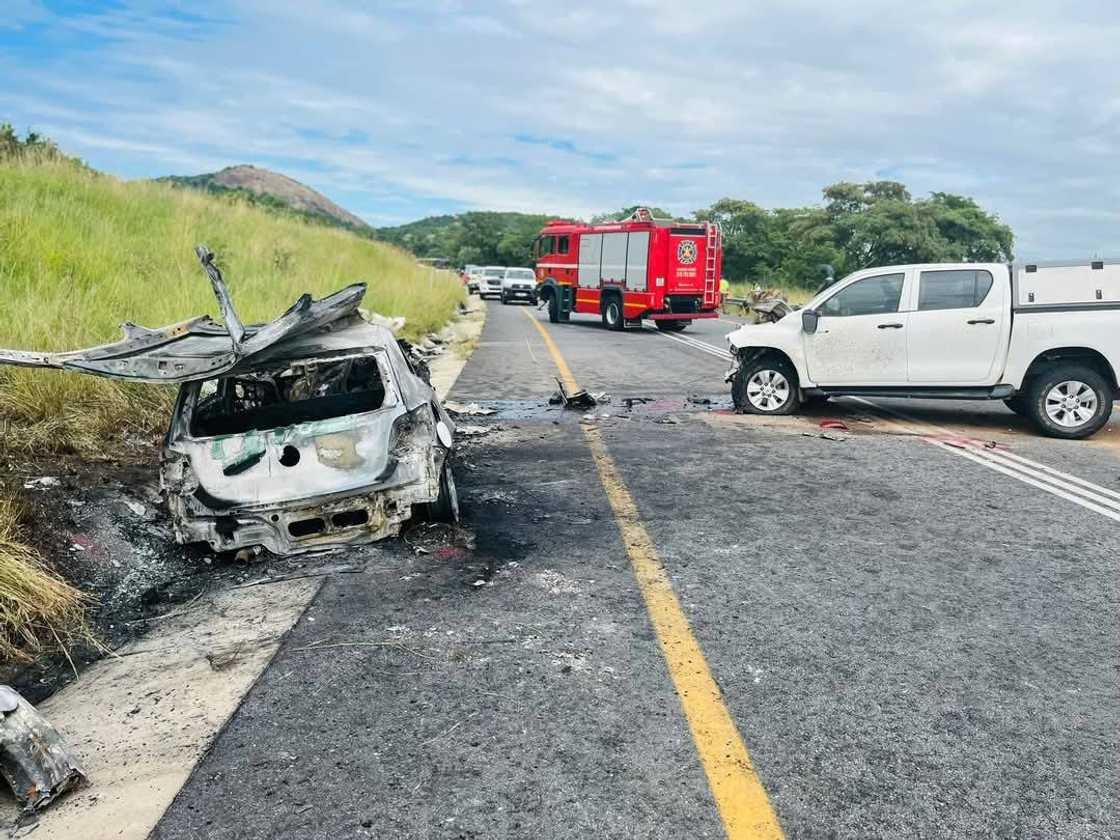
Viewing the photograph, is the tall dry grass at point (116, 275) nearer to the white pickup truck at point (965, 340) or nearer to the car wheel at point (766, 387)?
the car wheel at point (766, 387)

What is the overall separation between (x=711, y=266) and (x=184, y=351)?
60.6ft

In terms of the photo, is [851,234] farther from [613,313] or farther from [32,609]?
[32,609]

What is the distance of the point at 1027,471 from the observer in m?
7.56

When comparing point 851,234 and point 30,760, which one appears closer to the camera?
point 30,760

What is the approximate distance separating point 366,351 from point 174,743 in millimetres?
2994

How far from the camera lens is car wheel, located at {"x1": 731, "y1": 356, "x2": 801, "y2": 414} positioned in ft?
34.3

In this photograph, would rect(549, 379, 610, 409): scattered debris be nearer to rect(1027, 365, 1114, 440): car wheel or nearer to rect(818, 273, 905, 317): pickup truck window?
rect(818, 273, 905, 317): pickup truck window

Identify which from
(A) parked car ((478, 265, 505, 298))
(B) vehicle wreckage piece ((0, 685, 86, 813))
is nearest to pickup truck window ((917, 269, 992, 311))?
(B) vehicle wreckage piece ((0, 685, 86, 813))

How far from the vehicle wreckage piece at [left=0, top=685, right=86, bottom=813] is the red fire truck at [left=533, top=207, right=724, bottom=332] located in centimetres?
1999

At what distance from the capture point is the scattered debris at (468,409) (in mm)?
10398

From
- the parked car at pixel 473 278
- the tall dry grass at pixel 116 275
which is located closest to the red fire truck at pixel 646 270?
the tall dry grass at pixel 116 275

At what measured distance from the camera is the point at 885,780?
300 cm

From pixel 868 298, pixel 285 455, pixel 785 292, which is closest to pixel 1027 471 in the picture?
Answer: pixel 868 298

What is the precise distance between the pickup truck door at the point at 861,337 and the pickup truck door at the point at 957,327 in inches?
6.1
